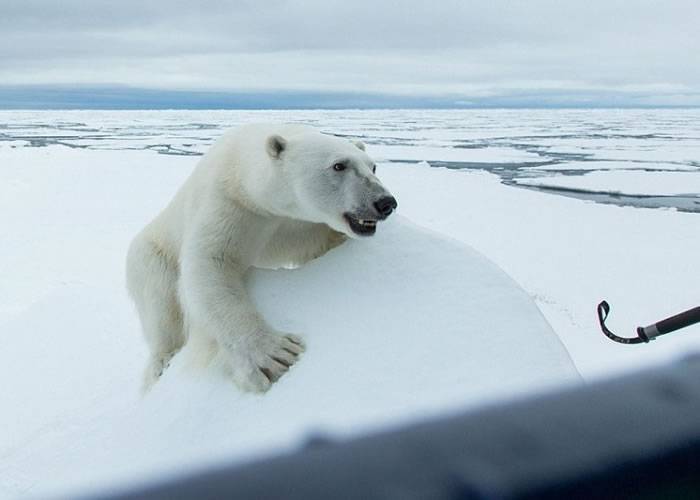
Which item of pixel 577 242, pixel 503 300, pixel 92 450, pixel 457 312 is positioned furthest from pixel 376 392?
pixel 577 242

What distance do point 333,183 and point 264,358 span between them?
66cm

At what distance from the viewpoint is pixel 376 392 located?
1939 mm

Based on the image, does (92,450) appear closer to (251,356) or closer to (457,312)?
(251,356)

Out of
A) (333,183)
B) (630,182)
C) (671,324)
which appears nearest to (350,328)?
(333,183)

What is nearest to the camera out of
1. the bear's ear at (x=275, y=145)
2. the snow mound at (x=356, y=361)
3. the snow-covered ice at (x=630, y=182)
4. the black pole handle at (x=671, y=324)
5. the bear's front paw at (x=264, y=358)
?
the snow mound at (x=356, y=361)

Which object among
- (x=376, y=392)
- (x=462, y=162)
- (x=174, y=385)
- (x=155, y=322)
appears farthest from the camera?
(x=462, y=162)

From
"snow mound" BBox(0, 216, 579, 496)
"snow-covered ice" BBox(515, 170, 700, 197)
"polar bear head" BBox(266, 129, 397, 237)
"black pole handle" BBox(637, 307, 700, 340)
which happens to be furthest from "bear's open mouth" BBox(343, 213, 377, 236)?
"snow-covered ice" BBox(515, 170, 700, 197)

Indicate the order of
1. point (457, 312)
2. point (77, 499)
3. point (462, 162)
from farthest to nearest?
point (462, 162)
point (457, 312)
point (77, 499)

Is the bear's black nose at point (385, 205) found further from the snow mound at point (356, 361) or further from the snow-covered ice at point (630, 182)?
the snow-covered ice at point (630, 182)

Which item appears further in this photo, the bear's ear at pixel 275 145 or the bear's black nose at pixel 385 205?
the bear's ear at pixel 275 145

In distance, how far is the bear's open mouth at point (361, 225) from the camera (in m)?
2.46

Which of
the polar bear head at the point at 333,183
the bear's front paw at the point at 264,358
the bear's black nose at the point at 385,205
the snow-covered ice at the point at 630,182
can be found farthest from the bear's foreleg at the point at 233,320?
the snow-covered ice at the point at 630,182

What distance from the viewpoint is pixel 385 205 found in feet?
7.92

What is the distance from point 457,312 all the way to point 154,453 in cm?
105
